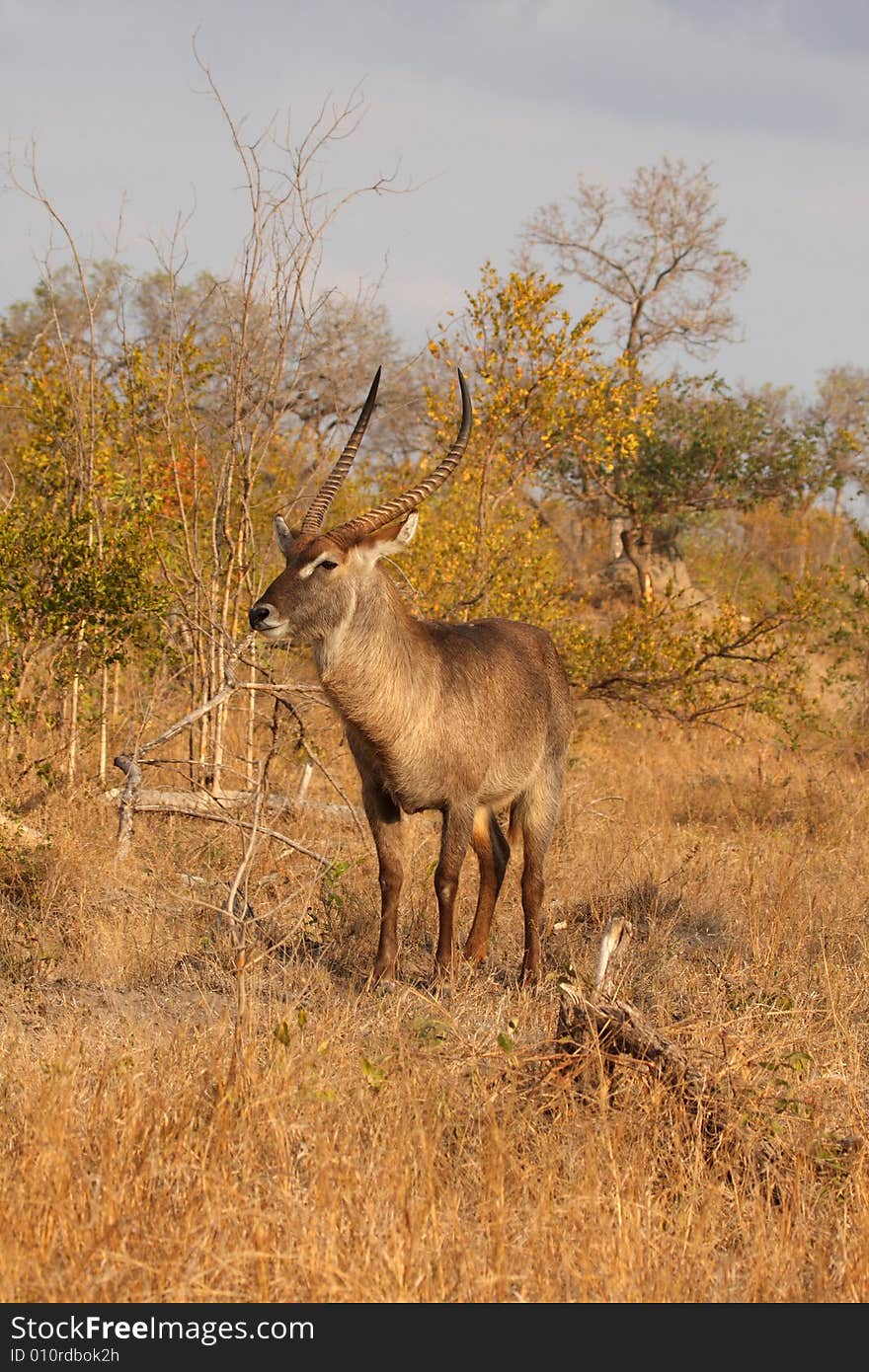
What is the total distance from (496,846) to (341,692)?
150 centimetres

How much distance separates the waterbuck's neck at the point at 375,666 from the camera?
529cm

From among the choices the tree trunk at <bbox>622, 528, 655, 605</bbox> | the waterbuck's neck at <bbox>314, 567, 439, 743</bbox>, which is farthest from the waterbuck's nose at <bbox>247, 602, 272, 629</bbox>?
the tree trunk at <bbox>622, 528, 655, 605</bbox>

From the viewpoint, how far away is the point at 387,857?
18.5ft

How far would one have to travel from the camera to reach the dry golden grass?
299 centimetres

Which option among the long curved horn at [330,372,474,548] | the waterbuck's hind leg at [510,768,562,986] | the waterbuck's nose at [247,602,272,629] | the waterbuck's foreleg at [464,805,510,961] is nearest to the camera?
the waterbuck's nose at [247,602,272,629]

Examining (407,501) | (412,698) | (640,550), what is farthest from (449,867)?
(640,550)

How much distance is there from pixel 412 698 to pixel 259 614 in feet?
2.84

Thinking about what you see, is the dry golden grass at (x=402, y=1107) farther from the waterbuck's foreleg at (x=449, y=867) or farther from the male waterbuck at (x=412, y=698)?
the male waterbuck at (x=412, y=698)

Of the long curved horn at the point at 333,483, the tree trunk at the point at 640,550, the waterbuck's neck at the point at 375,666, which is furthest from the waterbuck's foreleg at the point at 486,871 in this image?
the tree trunk at the point at 640,550

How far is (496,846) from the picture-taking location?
252 inches

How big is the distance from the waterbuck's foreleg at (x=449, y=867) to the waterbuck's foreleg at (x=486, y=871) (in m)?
0.35

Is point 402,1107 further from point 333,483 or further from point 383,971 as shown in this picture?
point 333,483

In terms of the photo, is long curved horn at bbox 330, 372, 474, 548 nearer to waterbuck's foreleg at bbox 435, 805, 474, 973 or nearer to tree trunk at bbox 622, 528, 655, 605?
waterbuck's foreleg at bbox 435, 805, 474, 973

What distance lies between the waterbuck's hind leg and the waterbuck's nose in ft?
6.80
